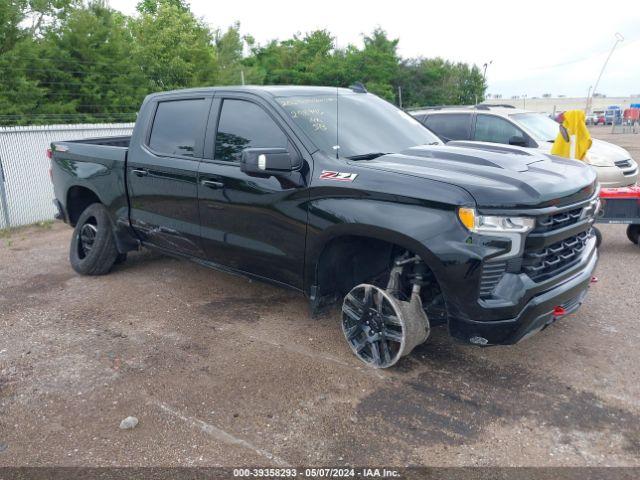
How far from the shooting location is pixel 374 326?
3.86 m

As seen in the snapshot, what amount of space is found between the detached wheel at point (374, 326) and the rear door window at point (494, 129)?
237 inches

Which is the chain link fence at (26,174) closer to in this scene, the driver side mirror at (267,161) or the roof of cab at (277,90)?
the roof of cab at (277,90)

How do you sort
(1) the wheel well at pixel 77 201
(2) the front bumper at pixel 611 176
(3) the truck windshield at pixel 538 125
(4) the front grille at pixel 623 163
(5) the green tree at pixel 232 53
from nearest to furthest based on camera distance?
1. (1) the wheel well at pixel 77 201
2. (2) the front bumper at pixel 611 176
3. (4) the front grille at pixel 623 163
4. (3) the truck windshield at pixel 538 125
5. (5) the green tree at pixel 232 53

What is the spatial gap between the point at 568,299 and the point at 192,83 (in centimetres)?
1754

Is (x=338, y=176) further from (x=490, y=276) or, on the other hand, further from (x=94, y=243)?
(x=94, y=243)

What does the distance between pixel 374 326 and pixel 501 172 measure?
1.29 metres

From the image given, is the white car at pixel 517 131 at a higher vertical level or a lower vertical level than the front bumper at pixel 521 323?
higher

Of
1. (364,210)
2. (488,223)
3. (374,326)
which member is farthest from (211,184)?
(488,223)

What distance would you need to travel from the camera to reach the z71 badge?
3709 millimetres

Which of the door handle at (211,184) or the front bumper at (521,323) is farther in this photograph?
the door handle at (211,184)

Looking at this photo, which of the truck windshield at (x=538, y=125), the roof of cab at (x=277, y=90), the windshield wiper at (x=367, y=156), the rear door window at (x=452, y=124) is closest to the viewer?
the windshield wiper at (x=367, y=156)

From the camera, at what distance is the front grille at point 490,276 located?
3.25 m

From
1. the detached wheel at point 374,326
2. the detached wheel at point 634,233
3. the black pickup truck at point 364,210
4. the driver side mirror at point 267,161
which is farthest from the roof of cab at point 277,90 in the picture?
the detached wheel at point 634,233

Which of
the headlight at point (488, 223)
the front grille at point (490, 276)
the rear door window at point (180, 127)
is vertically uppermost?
the rear door window at point (180, 127)
